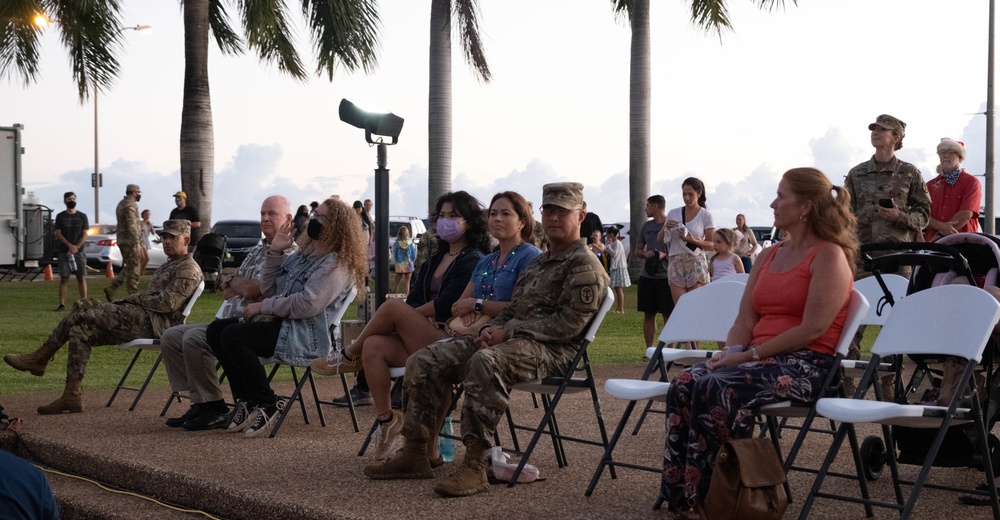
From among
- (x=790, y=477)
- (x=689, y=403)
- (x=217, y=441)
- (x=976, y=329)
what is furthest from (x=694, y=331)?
(x=217, y=441)

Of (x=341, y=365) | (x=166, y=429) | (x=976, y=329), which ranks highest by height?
(x=976, y=329)

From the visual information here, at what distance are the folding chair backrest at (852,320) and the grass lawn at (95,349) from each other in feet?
17.3

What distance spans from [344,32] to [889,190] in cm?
1486

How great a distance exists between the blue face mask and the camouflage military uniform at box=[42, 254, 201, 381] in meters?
2.35

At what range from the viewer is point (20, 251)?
74.3 feet

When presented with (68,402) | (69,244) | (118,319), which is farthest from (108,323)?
(69,244)

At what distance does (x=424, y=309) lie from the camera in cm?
673

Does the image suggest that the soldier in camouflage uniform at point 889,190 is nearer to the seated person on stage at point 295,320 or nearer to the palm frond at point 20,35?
the seated person on stage at point 295,320

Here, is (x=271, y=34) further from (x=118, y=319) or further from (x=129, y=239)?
(x=118, y=319)

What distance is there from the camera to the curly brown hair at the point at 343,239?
293 inches

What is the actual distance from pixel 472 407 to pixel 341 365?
1.63 meters

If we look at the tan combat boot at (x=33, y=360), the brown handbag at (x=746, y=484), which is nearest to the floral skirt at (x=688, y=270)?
the tan combat boot at (x=33, y=360)

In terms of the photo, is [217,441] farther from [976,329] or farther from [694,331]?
[976,329]

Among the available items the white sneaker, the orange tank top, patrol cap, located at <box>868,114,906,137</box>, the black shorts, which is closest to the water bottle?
the white sneaker
